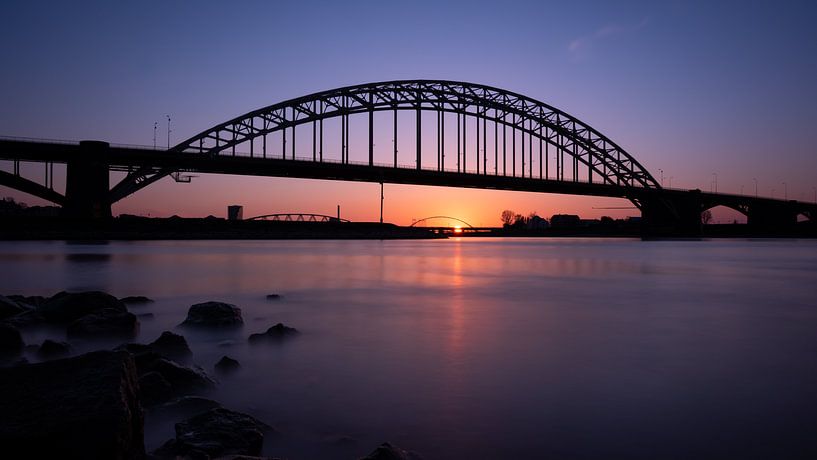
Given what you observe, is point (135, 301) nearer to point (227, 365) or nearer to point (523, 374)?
point (227, 365)

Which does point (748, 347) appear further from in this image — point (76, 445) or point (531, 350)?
point (76, 445)

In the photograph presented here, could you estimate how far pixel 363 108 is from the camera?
58.2 meters

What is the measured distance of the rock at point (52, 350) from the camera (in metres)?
4.98

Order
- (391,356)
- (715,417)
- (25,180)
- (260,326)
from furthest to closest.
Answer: (25,180) → (260,326) → (391,356) → (715,417)

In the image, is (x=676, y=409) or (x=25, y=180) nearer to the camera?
(x=676, y=409)

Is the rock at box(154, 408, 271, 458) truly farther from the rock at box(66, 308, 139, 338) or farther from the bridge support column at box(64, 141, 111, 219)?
the bridge support column at box(64, 141, 111, 219)

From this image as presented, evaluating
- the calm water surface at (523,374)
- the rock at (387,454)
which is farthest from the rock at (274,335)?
the rock at (387,454)

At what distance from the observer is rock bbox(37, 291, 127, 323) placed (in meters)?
6.81

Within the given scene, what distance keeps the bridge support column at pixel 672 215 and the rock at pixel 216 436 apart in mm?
78681

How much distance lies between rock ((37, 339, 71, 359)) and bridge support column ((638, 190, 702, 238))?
78.0 metres

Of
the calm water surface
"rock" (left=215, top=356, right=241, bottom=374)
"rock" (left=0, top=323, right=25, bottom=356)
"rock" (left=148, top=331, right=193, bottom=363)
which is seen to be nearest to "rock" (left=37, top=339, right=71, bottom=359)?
"rock" (left=0, top=323, right=25, bottom=356)

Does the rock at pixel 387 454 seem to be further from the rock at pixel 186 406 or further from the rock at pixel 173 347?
the rock at pixel 173 347

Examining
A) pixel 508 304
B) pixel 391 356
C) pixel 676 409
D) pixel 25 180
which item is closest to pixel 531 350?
pixel 391 356

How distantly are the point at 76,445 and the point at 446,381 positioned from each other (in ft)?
10.1
